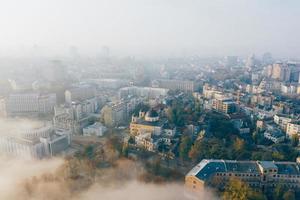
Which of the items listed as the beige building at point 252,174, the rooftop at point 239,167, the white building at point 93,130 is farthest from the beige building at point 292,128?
the white building at point 93,130

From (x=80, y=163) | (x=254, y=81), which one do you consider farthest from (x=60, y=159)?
(x=254, y=81)

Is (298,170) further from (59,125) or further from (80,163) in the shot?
(59,125)

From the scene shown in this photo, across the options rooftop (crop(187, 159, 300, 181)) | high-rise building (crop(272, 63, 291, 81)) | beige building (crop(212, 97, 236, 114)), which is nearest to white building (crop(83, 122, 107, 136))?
rooftop (crop(187, 159, 300, 181))

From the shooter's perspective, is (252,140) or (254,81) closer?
(252,140)

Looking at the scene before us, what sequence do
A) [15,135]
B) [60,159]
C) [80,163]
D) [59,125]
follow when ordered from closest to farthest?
[80,163]
[60,159]
[15,135]
[59,125]

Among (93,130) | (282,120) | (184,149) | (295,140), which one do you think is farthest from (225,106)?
(93,130)

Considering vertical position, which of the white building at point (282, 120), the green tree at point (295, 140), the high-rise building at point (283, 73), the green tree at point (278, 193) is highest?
the high-rise building at point (283, 73)

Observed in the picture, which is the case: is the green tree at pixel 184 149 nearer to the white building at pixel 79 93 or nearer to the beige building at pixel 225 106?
the beige building at pixel 225 106

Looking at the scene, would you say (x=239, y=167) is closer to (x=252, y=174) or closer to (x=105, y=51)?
(x=252, y=174)

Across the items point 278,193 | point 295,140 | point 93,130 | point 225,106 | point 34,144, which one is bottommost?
point 278,193

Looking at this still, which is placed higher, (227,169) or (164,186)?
(227,169)

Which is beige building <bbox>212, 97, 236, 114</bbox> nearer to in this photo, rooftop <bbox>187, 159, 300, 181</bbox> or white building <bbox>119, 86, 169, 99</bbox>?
white building <bbox>119, 86, 169, 99</bbox>
